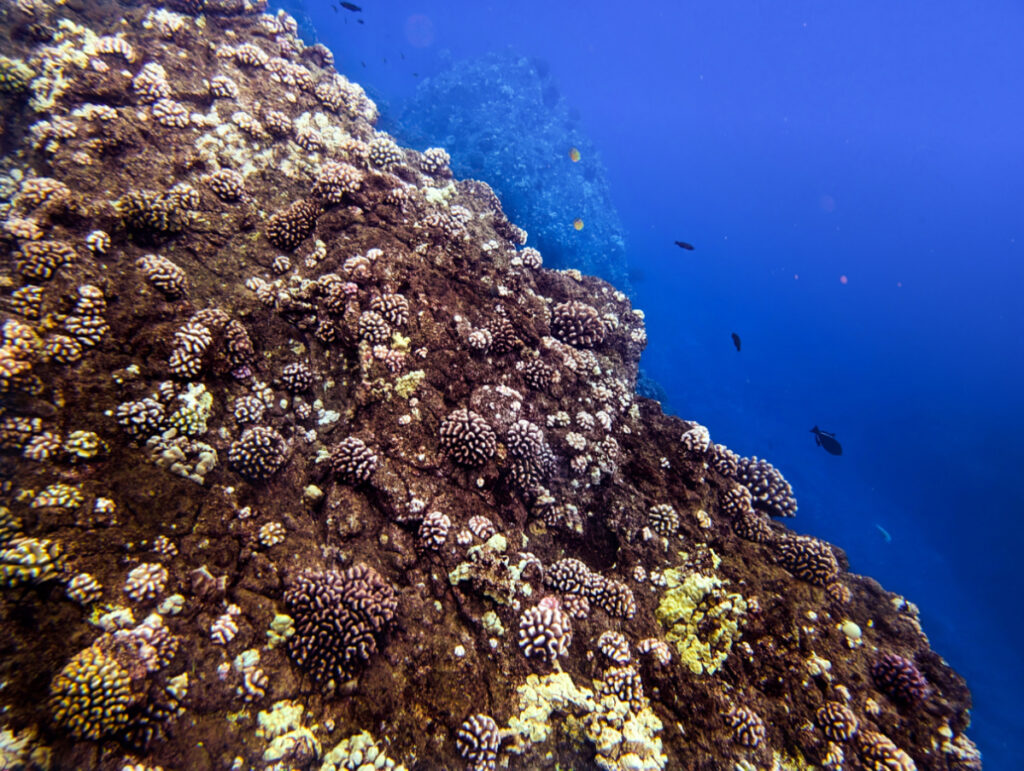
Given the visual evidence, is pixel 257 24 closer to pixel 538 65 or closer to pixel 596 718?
pixel 596 718

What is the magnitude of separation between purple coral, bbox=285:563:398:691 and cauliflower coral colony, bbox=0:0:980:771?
3 cm

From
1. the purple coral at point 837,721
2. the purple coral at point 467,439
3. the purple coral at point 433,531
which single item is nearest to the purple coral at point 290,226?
the purple coral at point 467,439

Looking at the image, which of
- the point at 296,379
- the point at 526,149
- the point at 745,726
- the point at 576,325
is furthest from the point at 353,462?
the point at 526,149

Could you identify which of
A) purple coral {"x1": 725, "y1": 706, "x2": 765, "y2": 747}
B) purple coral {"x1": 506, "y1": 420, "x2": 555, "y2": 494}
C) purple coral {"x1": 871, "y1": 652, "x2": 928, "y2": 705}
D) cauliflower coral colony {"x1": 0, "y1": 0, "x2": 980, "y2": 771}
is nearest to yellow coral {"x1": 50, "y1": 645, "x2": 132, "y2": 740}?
cauliflower coral colony {"x1": 0, "y1": 0, "x2": 980, "y2": 771}

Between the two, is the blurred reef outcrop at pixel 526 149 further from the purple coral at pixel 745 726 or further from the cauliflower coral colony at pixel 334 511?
the purple coral at pixel 745 726

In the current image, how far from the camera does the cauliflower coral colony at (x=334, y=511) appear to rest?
3676 mm

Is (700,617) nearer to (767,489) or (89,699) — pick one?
(767,489)

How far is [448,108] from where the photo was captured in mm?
27562

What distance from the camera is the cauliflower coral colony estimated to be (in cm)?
368

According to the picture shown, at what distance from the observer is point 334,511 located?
193 inches

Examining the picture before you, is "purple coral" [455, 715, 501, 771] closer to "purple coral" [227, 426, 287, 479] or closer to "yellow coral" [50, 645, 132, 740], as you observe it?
"yellow coral" [50, 645, 132, 740]

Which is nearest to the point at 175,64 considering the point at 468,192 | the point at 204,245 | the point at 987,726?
the point at 204,245

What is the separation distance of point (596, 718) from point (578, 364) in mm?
4841

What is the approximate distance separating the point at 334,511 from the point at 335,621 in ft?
4.19
